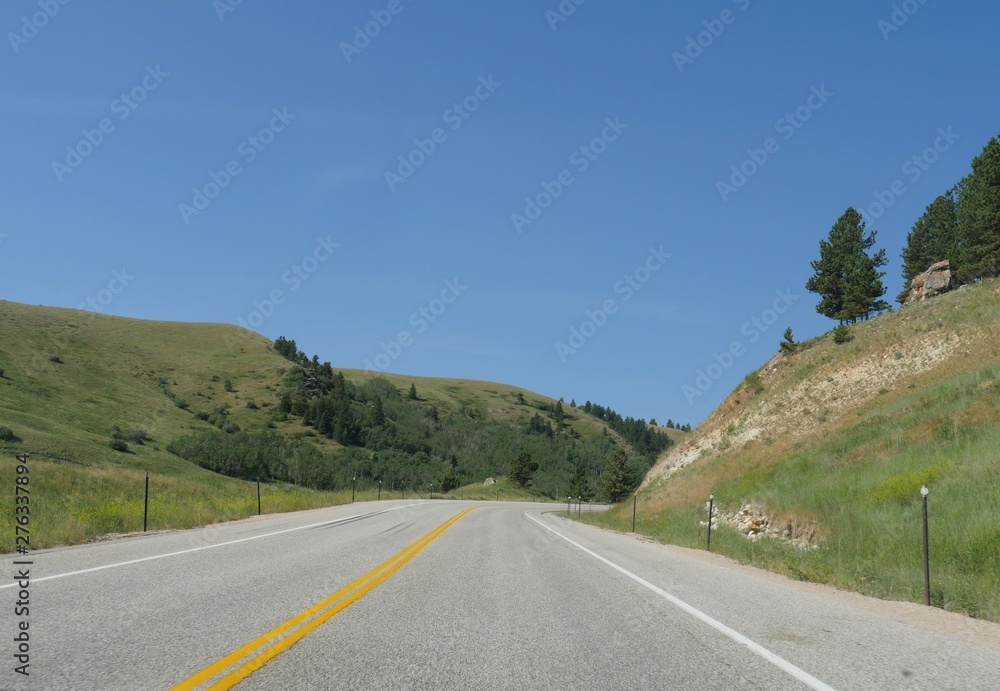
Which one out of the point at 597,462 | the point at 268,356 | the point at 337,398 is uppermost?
the point at 268,356

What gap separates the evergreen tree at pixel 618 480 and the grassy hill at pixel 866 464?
47897mm

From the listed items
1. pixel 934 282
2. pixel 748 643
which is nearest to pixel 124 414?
pixel 934 282

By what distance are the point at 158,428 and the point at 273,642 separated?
293ft

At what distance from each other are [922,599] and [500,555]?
8030 millimetres

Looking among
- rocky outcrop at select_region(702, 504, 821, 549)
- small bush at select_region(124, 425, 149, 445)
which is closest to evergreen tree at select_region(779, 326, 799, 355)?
rocky outcrop at select_region(702, 504, 821, 549)

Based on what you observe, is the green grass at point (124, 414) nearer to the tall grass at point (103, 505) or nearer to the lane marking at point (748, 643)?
the tall grass at point (103, 505)

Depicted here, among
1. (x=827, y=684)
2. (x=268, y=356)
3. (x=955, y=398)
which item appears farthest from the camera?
(x=268, y=356)

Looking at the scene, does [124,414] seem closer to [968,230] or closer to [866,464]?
[866,464]

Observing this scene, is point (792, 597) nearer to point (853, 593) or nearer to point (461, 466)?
point (853, 593)

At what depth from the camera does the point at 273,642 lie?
6.04 metres

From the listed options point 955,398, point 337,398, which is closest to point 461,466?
point 337,398

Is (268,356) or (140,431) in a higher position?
(268,356)

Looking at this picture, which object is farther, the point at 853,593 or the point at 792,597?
the point at 853,593

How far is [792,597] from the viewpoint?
34.1 feet
